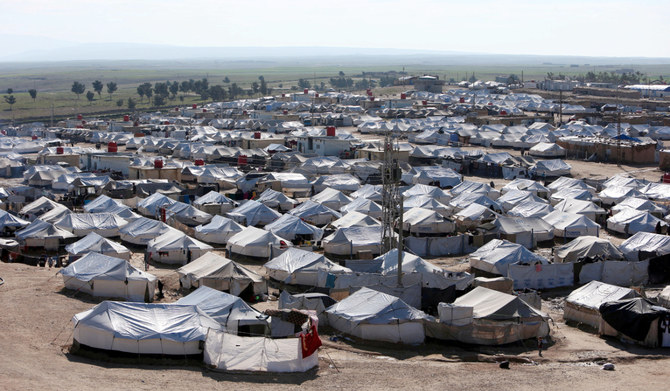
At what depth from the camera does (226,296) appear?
19.9 meters

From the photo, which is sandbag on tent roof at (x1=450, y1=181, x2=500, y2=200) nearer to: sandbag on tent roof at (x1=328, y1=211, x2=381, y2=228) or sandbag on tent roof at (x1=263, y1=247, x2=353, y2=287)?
sandbag on tent roof at (x1=328, y1=211, x2=381, y2=228)

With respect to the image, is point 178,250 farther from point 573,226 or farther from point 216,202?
point 573,226

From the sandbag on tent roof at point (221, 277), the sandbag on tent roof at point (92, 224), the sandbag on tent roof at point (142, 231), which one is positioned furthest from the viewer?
the sandbag on tent roof at point (92, 224)

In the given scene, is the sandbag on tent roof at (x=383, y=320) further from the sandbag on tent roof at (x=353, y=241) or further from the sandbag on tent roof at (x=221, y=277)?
the sandbag on tent roof at (x=353, y=241)

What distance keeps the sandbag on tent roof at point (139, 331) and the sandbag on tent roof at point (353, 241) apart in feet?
35.7

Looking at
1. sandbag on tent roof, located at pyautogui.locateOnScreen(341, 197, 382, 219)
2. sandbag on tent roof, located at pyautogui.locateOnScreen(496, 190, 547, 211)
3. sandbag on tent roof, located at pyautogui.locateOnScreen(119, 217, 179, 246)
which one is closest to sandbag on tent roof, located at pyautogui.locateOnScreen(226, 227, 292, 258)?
sandbag on tent roof, located at pyautogui.locateOnScreen(119, 217, 179, 246)

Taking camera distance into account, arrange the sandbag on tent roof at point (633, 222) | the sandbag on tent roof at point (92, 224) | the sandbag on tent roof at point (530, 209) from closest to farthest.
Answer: the sandbag on tent roof at point (92, 224)
the sandbag on tent roof at point (633, 222)
the sandbag on tent roof at point (530, 209)

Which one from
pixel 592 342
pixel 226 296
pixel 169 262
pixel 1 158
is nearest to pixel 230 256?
pixel 169 262

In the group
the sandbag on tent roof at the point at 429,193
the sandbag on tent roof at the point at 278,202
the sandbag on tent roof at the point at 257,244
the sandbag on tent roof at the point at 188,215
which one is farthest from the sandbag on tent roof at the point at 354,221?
the sandbag on tent roof at the point at 429,193

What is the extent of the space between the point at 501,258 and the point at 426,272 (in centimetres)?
338

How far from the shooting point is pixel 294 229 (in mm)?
30609

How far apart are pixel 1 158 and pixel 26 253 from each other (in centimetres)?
2684

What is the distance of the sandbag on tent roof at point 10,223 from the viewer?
103ft

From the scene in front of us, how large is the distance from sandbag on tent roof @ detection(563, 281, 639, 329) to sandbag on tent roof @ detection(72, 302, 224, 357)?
9802 mm
